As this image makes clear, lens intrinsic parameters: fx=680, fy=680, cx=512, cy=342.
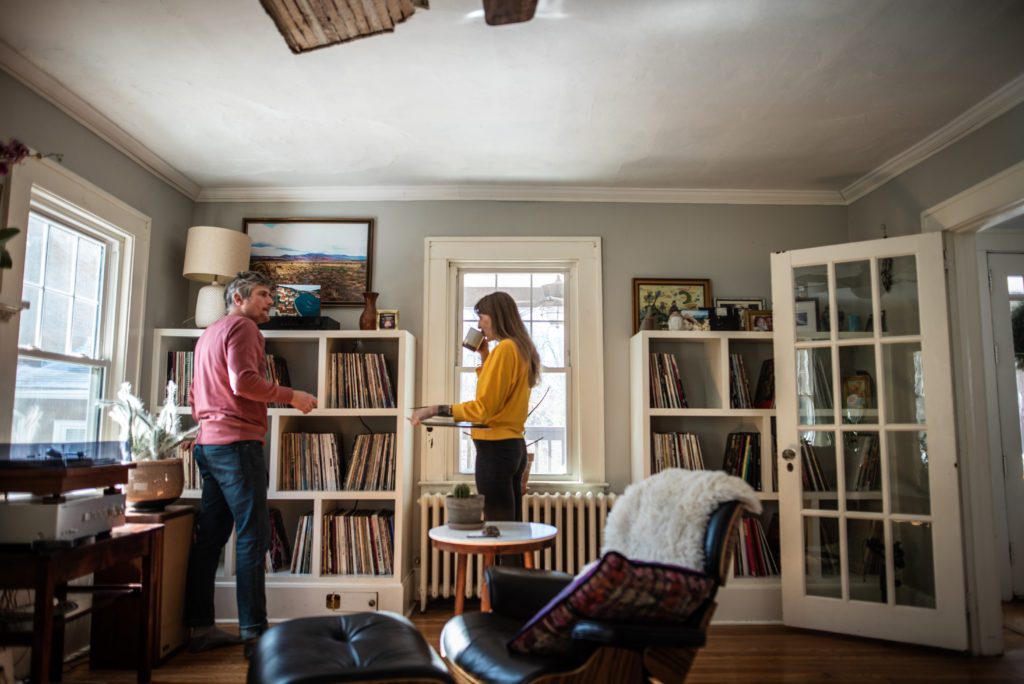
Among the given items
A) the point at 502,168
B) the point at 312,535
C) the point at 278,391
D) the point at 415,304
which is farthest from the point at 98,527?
the point at 502,168

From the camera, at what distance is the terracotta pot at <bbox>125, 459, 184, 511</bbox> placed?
9.68 ft

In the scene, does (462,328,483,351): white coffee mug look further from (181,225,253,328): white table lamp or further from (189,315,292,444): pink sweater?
(181,225,253,328): white table lamp

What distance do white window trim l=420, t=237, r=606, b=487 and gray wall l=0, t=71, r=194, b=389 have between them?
Result: 1457 millimetres

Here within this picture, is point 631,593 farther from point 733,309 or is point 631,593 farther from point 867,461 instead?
point 733,309

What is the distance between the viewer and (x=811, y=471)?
3.48 metres

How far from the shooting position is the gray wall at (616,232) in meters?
4.14

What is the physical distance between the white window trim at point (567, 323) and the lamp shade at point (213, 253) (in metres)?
1.08

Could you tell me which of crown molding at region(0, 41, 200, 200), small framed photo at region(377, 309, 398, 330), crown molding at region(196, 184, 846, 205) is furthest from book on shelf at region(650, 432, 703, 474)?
crown molding at region(0, 41, 200, 200)

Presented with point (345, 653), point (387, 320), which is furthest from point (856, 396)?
point (345, 653)

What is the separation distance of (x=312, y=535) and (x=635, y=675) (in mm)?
2400

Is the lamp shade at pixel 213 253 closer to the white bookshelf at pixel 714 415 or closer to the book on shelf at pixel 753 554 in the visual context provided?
the white bookshelf at pixel 714 415

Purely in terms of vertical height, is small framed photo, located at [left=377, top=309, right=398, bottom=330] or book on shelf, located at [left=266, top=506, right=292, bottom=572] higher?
small framed photo, located at [left=377, top=309, right=398, bottom=330]

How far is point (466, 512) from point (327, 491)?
123cm

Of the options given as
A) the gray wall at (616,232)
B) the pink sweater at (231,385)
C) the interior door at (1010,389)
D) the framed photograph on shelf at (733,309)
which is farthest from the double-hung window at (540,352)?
the interior door at (1010,389)
